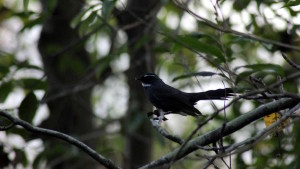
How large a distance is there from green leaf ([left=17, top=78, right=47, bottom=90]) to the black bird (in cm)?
140

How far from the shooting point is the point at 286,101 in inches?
118

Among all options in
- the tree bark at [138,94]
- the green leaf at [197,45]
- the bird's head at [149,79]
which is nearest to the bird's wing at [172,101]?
the bird's head at [149,79]

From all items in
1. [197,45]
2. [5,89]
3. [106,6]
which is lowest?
[197,45]

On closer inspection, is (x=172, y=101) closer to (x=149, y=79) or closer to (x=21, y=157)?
(x=149, y=79)

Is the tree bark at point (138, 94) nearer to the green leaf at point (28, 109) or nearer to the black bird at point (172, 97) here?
the black bird at point (172, 97)

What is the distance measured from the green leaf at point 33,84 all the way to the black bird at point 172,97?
4.59ft

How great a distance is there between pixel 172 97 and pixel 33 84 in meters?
1.64

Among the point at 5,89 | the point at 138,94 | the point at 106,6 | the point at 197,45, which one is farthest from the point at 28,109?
the point at 138,94

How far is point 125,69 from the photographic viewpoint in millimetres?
8133

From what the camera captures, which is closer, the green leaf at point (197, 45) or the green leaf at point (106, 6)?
the green leaf at point (197, 45)

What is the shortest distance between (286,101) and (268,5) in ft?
7.94

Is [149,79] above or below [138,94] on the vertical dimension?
below

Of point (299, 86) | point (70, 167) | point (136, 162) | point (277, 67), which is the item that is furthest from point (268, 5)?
point (70, 167)

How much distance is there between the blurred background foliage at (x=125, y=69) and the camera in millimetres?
4070
